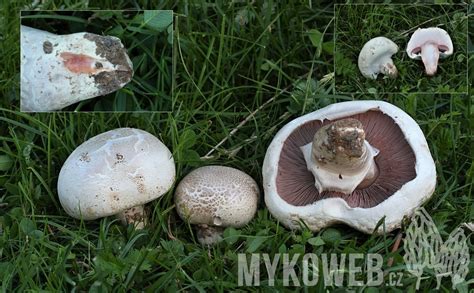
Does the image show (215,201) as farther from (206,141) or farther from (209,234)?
(206,141)

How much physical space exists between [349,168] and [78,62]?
1152 mm

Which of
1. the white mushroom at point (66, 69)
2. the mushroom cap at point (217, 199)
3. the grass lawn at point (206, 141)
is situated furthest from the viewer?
the white mushroom at point (66, 69)

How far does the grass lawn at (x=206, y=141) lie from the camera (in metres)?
2.44

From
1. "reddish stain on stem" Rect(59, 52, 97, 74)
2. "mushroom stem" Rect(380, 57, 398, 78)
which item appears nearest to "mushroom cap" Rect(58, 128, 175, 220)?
"reddish stain on stem" Rect(59, 52, 97, 74)

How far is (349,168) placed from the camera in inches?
101

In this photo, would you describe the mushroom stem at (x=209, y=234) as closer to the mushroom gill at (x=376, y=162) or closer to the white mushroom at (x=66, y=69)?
the mushroom gill at (x=376, y=162)

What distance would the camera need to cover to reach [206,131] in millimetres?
2914

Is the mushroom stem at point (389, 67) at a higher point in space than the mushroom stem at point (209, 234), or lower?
higher

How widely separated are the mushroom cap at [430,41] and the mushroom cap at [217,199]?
0.88 meters

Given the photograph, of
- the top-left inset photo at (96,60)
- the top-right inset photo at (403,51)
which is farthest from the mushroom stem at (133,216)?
the top-right inset photo at (403,51)

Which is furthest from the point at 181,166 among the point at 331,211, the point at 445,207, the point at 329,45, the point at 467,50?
the point at 467,50

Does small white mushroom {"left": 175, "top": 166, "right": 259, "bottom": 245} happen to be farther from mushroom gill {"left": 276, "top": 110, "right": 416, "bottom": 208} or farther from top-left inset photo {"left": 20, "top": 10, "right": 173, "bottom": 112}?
top-left inset photo {"left": 20, "top": 10, "right": 173, "bottom": 112}

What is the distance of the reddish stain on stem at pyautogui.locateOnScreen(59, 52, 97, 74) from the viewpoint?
2.82m

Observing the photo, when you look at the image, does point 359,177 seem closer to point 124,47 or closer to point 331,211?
point 331,211
